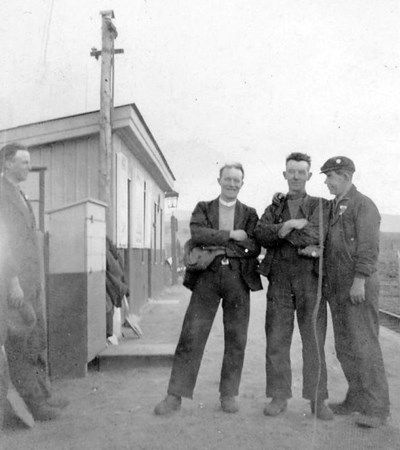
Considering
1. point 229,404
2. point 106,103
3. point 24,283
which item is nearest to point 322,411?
point 229,404

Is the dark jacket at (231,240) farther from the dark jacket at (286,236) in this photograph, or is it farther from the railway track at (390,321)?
the railway track at (390,321)

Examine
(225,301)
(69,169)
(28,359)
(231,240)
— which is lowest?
(28,359)

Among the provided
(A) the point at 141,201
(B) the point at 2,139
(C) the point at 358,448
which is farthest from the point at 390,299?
(C) the point at 358,448

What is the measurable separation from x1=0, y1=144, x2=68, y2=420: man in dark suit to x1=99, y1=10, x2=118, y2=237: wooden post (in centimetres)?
337

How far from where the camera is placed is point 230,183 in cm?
459

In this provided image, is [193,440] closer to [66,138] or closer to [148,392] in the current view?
[148,392]

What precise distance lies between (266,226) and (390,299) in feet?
42.0

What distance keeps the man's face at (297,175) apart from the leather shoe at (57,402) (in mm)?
2335

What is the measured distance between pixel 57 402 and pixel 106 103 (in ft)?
15.0

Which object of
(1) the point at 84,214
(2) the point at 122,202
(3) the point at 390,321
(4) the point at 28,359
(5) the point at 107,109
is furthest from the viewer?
(3) the point at 390,321

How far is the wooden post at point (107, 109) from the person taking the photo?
7.61 meters

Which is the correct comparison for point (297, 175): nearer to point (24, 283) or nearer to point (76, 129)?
point (24, 283)

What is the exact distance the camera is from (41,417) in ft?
13.3

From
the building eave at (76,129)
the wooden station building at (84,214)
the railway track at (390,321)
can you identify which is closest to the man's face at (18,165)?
the wooden station building at (84,214)
